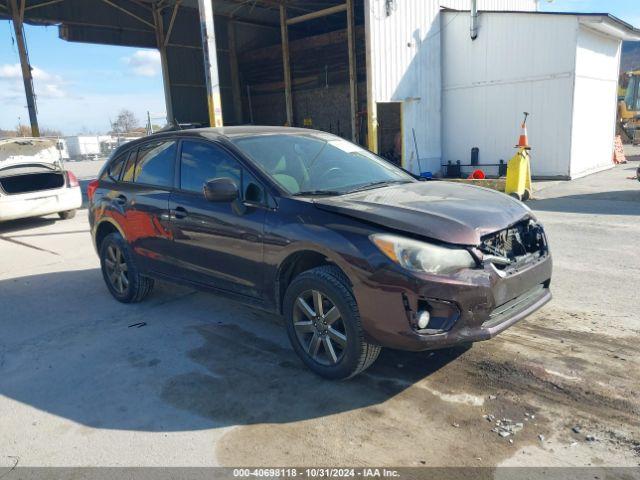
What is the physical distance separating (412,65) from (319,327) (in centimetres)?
1381

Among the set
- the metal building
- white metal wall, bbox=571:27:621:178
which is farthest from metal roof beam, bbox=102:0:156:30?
white metal wall, bbox=571:27:621:178

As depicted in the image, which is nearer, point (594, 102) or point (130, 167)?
point (130, 167)

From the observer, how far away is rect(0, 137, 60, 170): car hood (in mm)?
10109

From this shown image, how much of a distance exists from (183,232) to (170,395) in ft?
4.95

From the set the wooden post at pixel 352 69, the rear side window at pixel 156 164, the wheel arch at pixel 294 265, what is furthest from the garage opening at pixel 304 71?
the wheel arch at pixel 294 265

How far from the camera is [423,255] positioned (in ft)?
10.2

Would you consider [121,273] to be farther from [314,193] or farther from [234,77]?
[234,77]

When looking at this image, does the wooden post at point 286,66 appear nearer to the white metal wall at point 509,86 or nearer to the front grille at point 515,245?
the white metal wall at point 509,86

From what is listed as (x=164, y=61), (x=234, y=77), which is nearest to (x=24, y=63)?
(x=164, y=61)

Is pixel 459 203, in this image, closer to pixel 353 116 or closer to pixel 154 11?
pixel 353 116

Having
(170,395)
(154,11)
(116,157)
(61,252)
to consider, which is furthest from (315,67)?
(170,395)

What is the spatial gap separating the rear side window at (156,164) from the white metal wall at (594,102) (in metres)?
12.6

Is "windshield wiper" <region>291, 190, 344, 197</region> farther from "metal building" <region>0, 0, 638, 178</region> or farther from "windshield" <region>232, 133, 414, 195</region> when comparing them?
"metal building" <region>0, 0, 638, 178</region>

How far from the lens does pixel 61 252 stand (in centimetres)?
812
